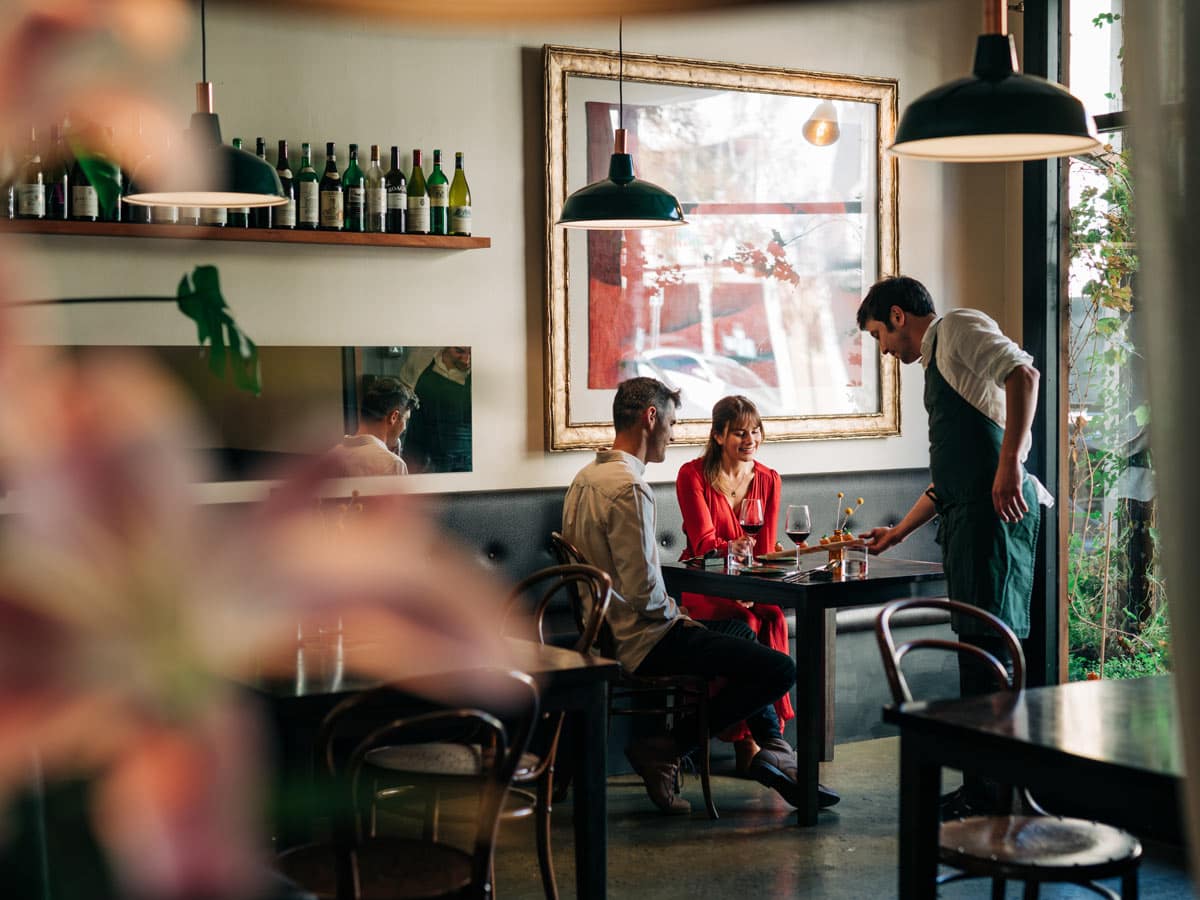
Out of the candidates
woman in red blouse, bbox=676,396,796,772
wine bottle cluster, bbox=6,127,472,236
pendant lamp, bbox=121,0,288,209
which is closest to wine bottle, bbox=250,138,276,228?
wine bottle cluster, bbox=6,127,472,236

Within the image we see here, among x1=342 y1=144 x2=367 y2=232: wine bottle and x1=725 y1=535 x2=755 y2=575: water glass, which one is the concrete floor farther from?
x1=342 y1=144 x2=367 y2=232: wine bottle

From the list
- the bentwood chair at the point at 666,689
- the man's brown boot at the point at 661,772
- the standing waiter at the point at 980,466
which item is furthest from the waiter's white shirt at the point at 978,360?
the man's brown boot at the point at 661,772

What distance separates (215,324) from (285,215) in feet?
13.9

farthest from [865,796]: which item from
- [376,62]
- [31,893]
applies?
[31,893]

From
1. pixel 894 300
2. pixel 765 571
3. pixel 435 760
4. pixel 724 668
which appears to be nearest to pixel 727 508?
pixel 765 571

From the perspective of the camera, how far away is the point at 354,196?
4.39 m

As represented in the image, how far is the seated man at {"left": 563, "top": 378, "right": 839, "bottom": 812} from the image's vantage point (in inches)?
155

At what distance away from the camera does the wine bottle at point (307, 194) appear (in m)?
4.30

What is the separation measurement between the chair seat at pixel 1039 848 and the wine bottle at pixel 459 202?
9.18ft

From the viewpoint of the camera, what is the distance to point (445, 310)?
15.4 feet

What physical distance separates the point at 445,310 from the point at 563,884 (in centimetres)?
205

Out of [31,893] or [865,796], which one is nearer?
[31,893]

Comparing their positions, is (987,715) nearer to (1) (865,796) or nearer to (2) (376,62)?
(1) (865,796)

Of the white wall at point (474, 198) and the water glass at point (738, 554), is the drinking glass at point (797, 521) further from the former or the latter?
the white wall at point (474, 198)
